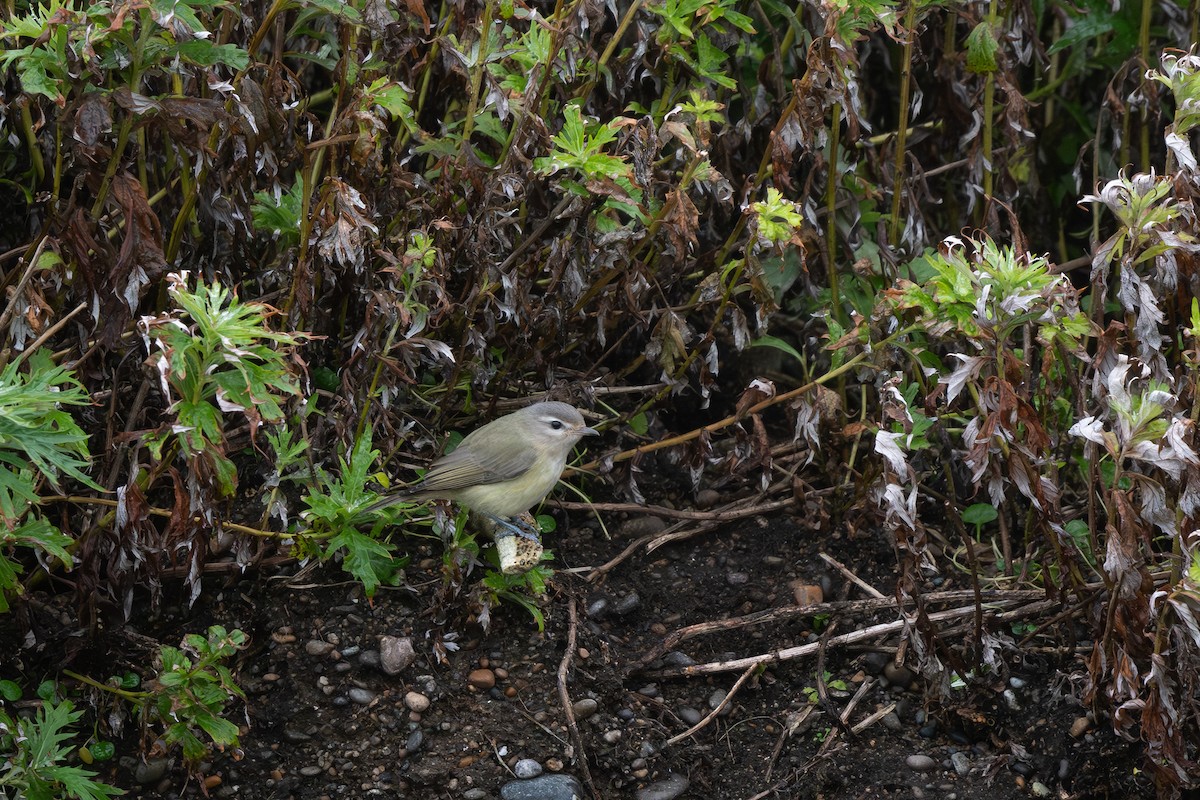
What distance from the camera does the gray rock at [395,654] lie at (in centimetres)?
426

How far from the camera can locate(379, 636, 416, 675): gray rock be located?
426 centimetres

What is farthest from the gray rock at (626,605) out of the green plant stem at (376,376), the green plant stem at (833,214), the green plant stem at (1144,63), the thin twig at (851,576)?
the green plant stem at (1144,63)

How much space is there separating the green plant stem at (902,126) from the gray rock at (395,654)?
244 centimetres

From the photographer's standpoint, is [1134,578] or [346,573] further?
[346,573]

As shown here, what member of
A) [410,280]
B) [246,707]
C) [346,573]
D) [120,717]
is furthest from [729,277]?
[120,717]

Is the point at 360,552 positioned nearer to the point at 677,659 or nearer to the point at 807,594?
the point at 677,659

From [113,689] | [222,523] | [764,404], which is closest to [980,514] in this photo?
[764,404]

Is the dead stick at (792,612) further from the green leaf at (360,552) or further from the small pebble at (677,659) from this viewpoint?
the green leaf at (360,552)

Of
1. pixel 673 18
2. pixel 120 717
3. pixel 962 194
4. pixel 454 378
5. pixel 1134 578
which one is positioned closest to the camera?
pixel 1134 578

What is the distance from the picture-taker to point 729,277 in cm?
517

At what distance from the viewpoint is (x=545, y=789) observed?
3990 mm

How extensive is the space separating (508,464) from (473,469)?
14cm

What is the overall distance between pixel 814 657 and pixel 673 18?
2.36m

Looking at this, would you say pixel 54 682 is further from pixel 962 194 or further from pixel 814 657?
pixel 962 194
